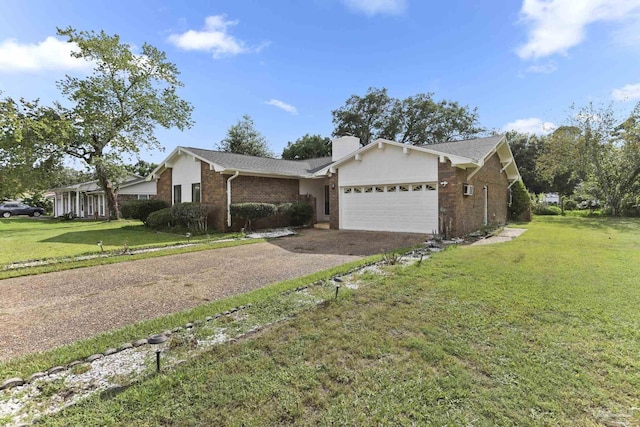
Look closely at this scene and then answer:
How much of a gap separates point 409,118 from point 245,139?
19.1m

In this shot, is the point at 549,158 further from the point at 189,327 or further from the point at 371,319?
the point at 189,327

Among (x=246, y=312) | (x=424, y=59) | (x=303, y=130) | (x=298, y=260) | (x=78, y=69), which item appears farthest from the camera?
(x=303, y=130)

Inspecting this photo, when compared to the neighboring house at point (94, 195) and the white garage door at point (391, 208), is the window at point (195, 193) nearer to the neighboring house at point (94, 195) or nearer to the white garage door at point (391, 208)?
the white garage door at point (391, 208)

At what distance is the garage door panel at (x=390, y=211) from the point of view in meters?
12.6

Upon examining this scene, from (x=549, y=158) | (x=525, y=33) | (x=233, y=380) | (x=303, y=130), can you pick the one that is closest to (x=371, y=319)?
(x=233, y=380)

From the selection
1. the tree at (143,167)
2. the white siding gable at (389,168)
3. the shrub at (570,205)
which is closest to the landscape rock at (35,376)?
the white siding gable at (389,168)

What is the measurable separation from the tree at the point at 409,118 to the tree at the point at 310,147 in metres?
4.32

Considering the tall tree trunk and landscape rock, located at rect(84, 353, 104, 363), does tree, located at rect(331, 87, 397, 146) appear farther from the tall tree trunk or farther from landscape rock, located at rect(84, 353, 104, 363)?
landscape rock, located at rect(84, 353, 104, 363)

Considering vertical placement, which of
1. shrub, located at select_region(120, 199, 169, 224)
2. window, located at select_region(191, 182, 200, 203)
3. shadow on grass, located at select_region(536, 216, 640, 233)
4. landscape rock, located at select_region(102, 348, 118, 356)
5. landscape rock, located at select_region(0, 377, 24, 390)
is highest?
window, located at select_region(191, 182, 200, 203)

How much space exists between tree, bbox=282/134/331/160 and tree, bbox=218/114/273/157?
3.75 metres

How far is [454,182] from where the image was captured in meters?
11.8

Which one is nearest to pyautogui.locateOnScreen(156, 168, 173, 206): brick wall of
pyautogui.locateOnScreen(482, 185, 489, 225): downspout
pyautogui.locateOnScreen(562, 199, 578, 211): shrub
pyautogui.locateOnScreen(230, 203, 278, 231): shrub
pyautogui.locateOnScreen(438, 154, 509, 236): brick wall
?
pyautogui.locateOnScreen(230, 203, 278, 231): shrub

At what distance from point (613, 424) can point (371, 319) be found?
7.73 feet

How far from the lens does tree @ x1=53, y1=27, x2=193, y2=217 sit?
2178 cm
